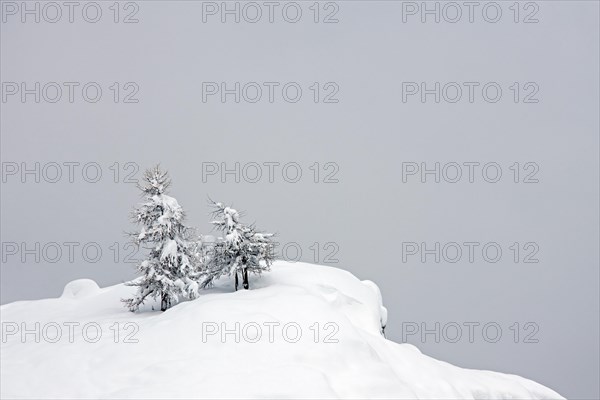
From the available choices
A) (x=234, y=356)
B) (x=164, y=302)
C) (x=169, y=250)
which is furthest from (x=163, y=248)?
(x=234, y=356)

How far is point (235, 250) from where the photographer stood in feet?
76.4

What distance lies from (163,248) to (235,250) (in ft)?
10.3

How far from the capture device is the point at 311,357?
15977 mm

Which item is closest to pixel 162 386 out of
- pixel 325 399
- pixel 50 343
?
pixel 325 399

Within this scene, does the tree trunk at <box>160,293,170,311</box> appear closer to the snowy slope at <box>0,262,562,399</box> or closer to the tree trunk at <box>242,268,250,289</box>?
the snowy slope at <box>0,262,562,399</box>

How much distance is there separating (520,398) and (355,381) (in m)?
13.9

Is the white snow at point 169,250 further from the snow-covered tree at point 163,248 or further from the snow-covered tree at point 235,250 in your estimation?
the snow-covered tree at point 235,250

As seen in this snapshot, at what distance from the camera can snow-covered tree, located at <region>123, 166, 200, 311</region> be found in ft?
72.5

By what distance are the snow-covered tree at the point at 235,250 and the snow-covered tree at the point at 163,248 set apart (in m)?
0.95

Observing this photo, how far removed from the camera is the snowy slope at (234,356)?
14.5 m

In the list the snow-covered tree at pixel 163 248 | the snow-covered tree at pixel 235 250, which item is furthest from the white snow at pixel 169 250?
the snow-covered tree at pixel 235 250

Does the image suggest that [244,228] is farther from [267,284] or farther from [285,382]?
[285,382]

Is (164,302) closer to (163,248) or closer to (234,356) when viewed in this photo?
(163,248)

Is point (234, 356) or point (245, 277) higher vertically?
point (245, 277)
